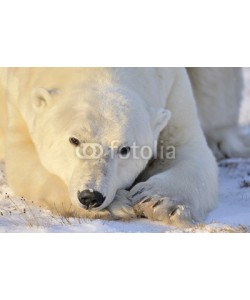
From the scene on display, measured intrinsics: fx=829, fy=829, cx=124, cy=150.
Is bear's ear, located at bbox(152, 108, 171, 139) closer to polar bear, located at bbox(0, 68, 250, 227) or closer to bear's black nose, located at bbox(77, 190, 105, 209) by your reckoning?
polar bear, located at bbox(0, 68, 250, 227)

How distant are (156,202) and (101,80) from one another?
935mm

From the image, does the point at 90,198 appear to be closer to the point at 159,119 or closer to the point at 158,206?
the point at 158,206

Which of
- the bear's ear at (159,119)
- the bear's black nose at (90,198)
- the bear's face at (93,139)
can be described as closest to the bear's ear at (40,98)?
the bear's face at (93,139)

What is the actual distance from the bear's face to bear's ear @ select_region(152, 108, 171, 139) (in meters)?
0.02

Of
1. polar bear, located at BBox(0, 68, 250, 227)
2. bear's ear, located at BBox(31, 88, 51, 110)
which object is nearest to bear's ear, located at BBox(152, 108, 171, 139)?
polar bear, located at BBox(0, 68, 250, 227)

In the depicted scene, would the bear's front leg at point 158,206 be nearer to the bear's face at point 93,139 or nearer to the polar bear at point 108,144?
the polar bear at point 108,144

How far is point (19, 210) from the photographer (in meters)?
5.31

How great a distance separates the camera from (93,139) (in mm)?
5176

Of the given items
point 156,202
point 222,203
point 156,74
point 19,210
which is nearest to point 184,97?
point 156,74

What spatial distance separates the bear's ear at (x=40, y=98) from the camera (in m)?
5.57

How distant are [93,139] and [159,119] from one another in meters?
0.76

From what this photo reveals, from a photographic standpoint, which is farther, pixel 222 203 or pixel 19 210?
pixel 222 203

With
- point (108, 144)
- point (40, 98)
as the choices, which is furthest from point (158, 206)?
point (40, 98)
